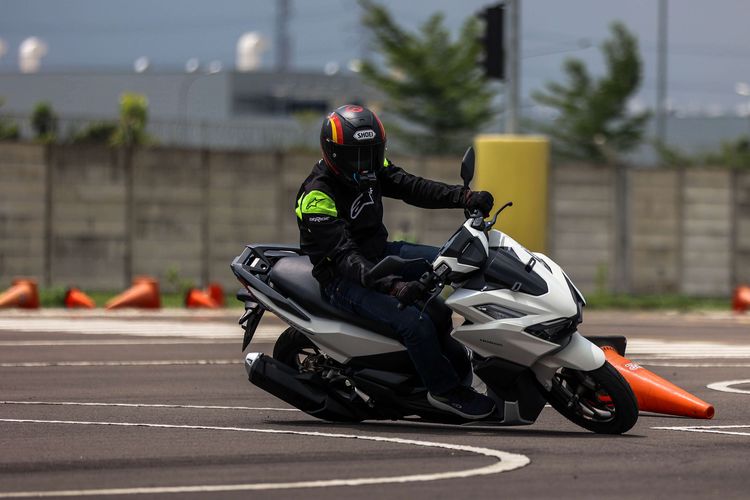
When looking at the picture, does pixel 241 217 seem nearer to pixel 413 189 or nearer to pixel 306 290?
pixel 413 189

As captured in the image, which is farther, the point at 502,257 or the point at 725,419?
the point at 725,419

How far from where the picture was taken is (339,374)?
31.7 feet

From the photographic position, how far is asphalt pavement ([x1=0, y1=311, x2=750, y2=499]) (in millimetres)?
6957

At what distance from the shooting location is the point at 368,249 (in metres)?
9.49

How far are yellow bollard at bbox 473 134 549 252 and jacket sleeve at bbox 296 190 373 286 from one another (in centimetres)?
1486

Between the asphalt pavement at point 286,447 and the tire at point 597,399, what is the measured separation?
16cm

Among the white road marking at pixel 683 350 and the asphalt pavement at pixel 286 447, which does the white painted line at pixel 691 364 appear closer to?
the asphalt pavement at pixel 286 447

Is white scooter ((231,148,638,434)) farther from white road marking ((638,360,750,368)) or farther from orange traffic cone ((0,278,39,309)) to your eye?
orange traffic cone ((0,278,39,309))

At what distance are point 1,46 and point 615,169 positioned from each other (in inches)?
3104

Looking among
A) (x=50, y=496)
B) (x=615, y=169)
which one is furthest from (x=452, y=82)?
(x=50, y=496)

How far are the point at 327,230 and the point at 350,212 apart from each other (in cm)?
29

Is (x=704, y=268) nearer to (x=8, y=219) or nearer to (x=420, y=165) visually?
(x=420, y=165)

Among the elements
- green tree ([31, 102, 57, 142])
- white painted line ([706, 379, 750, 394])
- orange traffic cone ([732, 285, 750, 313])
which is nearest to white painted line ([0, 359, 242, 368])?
white painted line ([706, 379, 750, 394])

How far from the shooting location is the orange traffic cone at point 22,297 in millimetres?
22109
